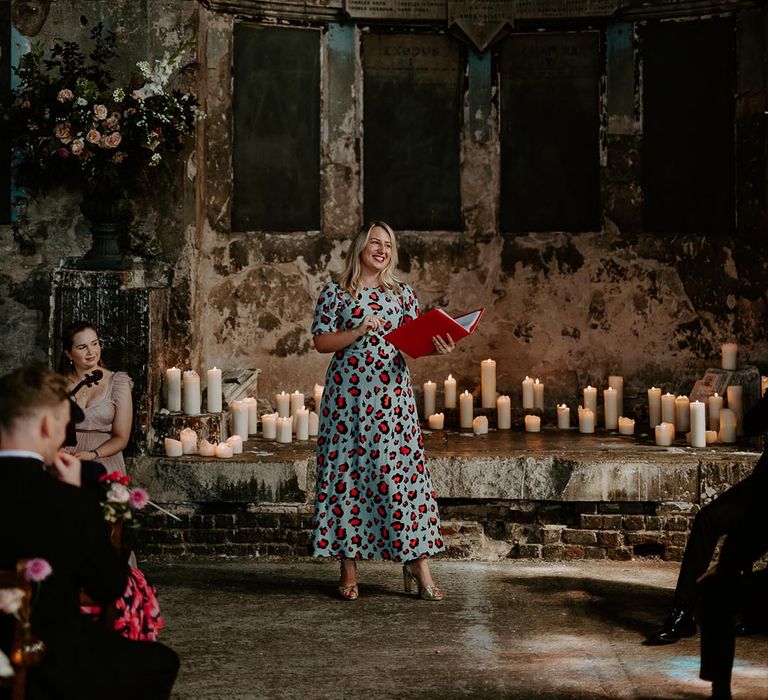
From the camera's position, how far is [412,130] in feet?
25.4

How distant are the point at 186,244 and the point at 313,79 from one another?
1.70 m

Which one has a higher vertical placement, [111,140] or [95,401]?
[111,140]

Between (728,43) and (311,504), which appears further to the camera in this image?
(728,43)

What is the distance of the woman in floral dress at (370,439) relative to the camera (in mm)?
5012

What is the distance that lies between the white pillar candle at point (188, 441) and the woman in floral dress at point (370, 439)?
55.0 inches

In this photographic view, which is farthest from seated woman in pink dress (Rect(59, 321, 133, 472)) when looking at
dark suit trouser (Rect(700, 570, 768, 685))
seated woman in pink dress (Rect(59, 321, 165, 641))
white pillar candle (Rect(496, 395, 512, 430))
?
white pillar candle (Rect(496, 395, 512, 430))

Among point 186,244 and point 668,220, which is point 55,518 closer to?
point 186,244

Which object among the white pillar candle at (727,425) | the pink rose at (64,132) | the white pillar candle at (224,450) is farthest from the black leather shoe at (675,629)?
the pink rose at (64,132)

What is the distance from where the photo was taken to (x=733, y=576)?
348cm

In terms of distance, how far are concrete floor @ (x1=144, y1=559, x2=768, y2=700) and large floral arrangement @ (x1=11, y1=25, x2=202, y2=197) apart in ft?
7.82

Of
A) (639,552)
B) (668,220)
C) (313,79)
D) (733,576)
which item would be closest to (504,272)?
(668,220)

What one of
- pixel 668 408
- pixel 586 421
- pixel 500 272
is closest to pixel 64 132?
pixel 500 272

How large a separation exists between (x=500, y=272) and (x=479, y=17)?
1816 millimetres

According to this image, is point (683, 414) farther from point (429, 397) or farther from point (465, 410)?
point (429, 397)
